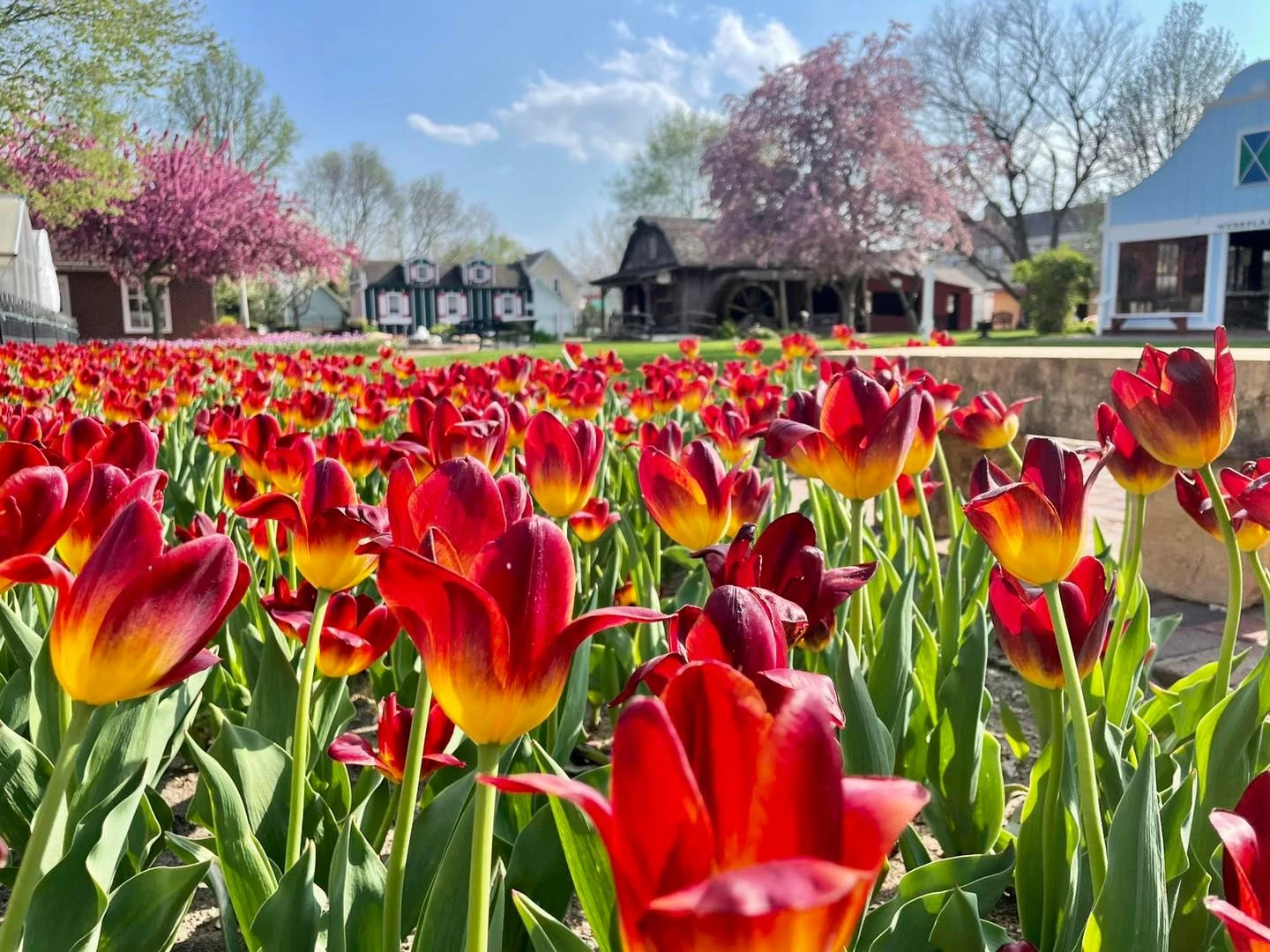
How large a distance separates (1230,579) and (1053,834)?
535 mm

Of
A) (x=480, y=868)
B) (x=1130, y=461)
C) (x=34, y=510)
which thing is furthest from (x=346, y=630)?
Result: (x=1130, y=461)

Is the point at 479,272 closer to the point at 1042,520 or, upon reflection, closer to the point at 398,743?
the point at 398,743

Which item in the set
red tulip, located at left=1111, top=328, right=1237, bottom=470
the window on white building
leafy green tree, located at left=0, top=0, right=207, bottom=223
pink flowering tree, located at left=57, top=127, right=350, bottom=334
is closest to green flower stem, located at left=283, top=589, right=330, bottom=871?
red tulip, located at left=1111, top=328, right=1237, bottom=470

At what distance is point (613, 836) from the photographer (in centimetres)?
40

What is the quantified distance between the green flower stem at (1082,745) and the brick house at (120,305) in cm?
3542

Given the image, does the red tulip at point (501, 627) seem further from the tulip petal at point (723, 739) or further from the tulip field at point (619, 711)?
the tulip petal at point (723, 739)

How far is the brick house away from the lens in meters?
33.3

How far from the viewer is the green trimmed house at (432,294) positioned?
56438 millimetres

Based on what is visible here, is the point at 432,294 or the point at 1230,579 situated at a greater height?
the point at 432,294

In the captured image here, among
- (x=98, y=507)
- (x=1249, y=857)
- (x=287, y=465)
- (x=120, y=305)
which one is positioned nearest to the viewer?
(x=1249, y=857)

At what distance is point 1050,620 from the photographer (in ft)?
3.44

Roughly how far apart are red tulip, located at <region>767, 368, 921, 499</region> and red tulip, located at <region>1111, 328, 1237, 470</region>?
0.28 meters

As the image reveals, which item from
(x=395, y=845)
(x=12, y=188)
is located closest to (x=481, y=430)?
(x=395, y=845)

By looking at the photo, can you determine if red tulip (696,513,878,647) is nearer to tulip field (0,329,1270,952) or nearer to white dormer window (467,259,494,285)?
tulip field (0,329,1270,952)
